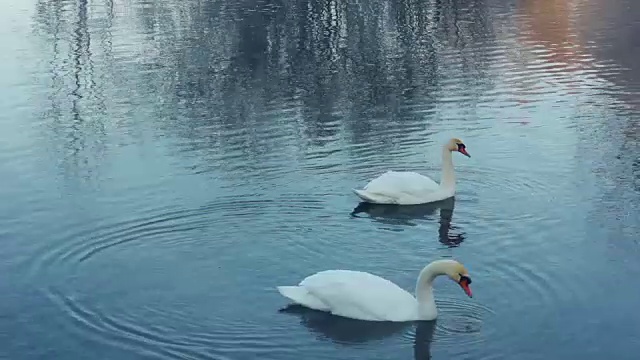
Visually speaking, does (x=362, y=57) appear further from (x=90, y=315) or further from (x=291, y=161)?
(x=90, y=315)

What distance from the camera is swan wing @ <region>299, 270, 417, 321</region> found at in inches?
383

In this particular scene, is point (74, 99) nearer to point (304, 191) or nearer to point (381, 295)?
point (304, 191)

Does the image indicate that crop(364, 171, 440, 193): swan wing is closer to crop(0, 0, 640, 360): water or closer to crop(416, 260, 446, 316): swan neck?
crop(0, 0, 640, 360): water

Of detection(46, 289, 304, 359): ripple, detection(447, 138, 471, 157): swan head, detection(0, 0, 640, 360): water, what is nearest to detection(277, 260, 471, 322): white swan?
detection(0, 0, 640, 360): water

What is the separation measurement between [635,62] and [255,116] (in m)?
8.27

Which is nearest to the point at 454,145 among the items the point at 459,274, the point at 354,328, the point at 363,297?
the point at 459,274

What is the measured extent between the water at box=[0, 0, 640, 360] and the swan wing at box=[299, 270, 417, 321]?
0.14 meters

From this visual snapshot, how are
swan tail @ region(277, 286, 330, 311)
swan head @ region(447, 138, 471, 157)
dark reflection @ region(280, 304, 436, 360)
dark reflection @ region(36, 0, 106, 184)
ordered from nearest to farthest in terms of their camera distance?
Result: dark reflection @ region(280, 304, 436, 360), swan tail @ region(277, 286, 330, 311), swan head @ region(447, 138, 471, 157), dark reflection @ region(36, 0, 106, 184)

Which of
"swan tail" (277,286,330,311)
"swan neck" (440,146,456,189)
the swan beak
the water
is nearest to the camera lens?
the water

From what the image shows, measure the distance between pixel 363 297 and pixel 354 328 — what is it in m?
0.28

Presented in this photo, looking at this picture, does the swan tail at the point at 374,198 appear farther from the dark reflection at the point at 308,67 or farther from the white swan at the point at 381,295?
the white swan at the point at 381,295

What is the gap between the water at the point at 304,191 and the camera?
9688 millimetres

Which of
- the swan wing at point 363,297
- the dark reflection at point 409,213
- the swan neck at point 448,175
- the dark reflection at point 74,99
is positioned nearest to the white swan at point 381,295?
the swan wing at point 363,297

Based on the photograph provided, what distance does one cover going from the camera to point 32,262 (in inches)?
449
